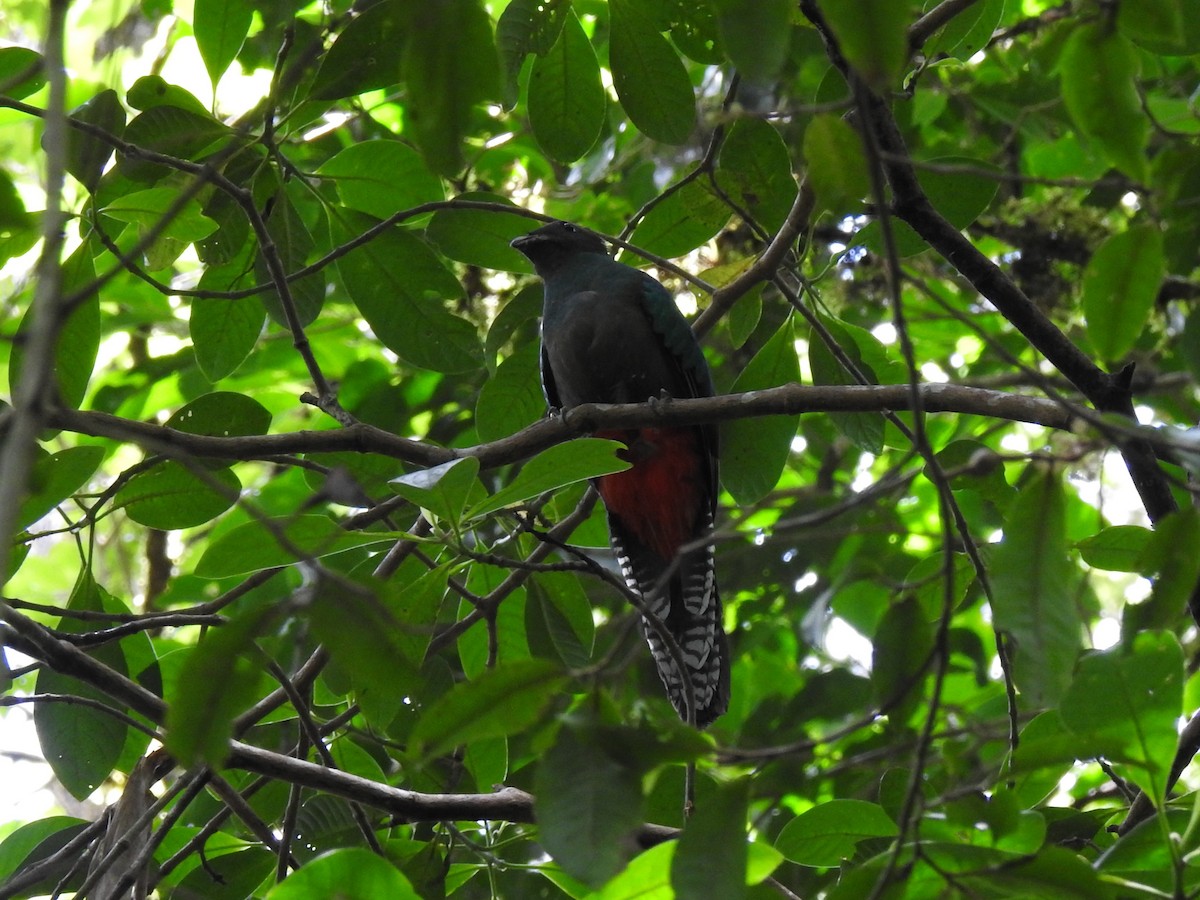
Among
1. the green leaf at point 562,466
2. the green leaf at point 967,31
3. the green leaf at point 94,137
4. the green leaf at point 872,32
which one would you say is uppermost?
the green leaf at point 967,31

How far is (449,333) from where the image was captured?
387cm

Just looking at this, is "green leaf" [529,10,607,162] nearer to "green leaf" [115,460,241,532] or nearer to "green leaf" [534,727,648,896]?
"green leaf" [115,460,241,532]

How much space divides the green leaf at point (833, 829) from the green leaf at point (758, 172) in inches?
74.2

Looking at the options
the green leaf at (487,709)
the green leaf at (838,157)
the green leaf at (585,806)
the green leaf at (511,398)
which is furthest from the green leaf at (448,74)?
the green leaf at (511,398)

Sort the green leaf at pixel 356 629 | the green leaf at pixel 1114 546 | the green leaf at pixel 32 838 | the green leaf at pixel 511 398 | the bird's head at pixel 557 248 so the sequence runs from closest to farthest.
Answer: the green leaf at pixel 356 629 < the green leaf at pixel 1114 546 < the green leaf at pixel 32 838 < the green leaf at pixel 511 398 < the bird's head at pixel 557 248

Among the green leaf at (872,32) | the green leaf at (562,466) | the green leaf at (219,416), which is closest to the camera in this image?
the green leaf at (872,32)

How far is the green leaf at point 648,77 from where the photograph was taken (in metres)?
3.30

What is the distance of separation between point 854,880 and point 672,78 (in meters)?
2.34

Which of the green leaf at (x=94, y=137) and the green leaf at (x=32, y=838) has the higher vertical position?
the green leaf at (x=94, y=137)

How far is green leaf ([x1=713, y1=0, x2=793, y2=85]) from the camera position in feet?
5.77

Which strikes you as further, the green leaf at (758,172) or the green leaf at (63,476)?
the green leaf at (758,172)

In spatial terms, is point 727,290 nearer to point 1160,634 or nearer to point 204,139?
point 204,139

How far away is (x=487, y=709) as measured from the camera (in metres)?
1.76

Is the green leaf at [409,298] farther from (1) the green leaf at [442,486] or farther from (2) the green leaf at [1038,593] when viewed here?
(2) the green leaf at [1038,593]
